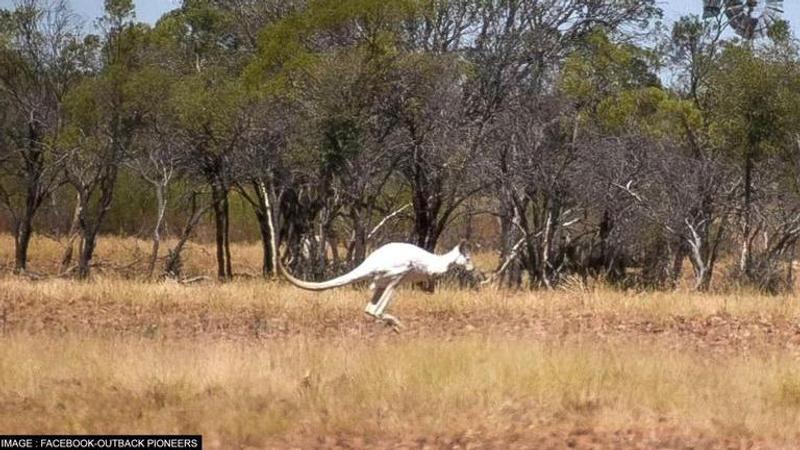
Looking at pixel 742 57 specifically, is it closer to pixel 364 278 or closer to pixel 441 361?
pixel 364 278

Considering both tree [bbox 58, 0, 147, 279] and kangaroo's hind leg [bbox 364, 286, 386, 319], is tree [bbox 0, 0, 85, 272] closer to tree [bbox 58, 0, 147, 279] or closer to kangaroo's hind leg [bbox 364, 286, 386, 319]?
tree [bbox 58, 0, 147, 279]

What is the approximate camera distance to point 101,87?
26.2m

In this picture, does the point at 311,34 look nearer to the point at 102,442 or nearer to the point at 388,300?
the point at 388,300

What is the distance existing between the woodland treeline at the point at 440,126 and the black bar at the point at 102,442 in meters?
13.5

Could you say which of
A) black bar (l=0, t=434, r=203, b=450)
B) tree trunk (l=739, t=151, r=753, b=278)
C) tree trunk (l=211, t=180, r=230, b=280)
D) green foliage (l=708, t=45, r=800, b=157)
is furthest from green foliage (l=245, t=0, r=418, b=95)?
black bar (l=0, t=434, r=203, b=450)

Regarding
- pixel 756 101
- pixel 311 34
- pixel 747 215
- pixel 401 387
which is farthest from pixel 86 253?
pixel 401 387

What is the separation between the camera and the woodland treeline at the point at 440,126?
2295cm

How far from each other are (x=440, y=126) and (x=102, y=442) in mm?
14940

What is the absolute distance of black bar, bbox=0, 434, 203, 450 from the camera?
8.67 meters

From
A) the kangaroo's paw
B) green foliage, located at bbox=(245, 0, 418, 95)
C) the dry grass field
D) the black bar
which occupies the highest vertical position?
green foliage, located at bbox=(245, 0, 418, 95)

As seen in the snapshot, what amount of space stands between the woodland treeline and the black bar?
1352 cm

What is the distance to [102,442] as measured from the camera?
8859mm

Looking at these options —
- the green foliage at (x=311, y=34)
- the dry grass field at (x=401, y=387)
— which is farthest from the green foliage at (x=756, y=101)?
the dry grass field at (x=401, y=387)

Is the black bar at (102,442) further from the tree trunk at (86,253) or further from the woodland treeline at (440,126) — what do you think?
the tree trunk at (86,253)
